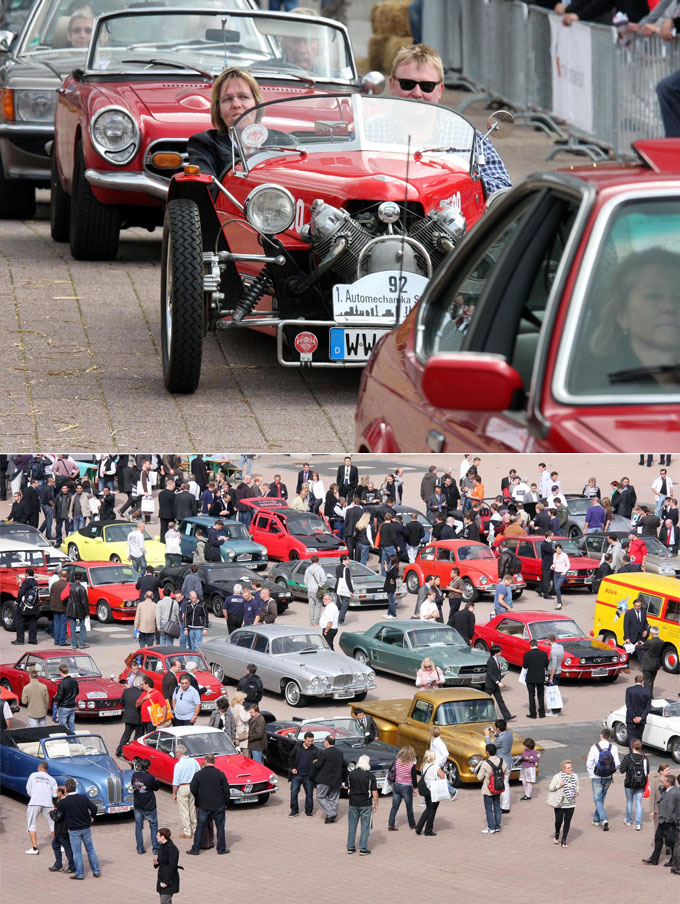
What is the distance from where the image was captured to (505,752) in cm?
1638

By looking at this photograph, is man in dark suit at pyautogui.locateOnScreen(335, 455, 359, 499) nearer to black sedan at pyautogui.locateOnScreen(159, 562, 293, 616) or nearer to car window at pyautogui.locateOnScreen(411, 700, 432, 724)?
black sedan at pyautogui.locateOnScreen(159, 562, 293, 616)

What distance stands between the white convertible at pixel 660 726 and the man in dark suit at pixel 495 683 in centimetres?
129

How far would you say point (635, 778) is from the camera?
15.6 meters

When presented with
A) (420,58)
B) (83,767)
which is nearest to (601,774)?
(83,767)

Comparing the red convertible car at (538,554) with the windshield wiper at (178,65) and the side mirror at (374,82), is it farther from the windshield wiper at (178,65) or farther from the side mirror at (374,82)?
the windshield wiper at (178,65)

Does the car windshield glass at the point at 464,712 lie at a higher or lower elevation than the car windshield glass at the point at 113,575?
lower

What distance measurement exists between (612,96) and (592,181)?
17.3 m

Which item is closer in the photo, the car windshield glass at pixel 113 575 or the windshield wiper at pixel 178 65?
the car windshield glass at pixel 113 575

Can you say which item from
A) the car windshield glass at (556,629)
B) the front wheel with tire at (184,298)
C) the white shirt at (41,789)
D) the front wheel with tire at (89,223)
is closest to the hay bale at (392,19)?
the car windshield glass at (556,629)

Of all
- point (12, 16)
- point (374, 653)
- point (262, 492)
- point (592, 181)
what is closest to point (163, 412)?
point (262, 492)

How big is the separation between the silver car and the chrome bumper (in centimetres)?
710

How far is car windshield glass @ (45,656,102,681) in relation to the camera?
9.47 meters

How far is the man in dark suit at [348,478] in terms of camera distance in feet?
13.1

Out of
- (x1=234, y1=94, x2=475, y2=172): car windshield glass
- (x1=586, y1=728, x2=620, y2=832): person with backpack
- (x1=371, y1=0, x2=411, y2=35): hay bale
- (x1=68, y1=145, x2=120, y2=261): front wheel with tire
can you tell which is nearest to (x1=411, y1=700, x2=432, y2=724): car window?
(x1=586, y1=728, x2=620, y2=832): person with backpack
